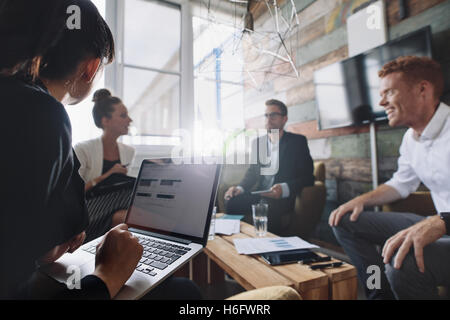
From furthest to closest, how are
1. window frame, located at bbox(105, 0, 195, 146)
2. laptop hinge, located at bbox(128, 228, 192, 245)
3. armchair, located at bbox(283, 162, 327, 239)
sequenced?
window frame, located at bbox(105, 0, 195, 146), armchair, located at bbox(283, 162, 327, 239), laptop hinge, located at bbox(128, 228, 192, 245)

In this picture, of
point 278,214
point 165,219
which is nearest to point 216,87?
point 278,214

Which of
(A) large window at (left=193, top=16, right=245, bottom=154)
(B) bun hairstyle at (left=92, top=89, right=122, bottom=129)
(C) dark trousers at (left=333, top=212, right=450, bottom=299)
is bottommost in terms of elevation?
(C) dark trousers at (left=333, top=212, right=450, bottom=299)

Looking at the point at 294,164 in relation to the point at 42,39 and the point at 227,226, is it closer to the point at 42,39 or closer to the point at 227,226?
the point at 227,226

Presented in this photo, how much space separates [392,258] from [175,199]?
0.90 m

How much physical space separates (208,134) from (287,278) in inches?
89.7

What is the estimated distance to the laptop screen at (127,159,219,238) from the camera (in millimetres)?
726

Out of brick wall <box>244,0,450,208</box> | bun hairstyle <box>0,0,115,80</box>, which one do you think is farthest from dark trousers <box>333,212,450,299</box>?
bun hairstyle <box>0,0,115,80</box>

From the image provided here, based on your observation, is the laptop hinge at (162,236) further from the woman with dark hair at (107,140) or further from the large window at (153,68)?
the large window at (153,68)

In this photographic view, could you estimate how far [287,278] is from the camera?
75 centimetres

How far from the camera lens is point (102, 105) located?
203cm

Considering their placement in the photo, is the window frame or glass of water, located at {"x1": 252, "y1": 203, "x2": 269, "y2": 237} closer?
glass of water, located at {"x1": 252, "y1": 203, "x2": 269, "y2": 237}

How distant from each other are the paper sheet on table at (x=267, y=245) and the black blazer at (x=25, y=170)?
759 millimetres

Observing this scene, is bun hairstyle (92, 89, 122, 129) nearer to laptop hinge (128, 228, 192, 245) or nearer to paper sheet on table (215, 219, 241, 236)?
paper sheet on table (215, 219, 241, 236)

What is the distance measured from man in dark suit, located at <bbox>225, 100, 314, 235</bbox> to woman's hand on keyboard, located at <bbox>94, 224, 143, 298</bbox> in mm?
1578
